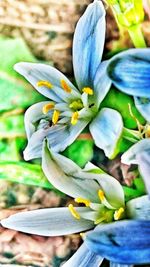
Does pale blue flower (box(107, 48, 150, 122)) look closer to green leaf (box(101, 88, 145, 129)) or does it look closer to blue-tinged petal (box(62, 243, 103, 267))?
green leaf (box(101, 88, 145, 129))

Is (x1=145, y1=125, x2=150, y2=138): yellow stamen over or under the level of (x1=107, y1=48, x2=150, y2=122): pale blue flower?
under

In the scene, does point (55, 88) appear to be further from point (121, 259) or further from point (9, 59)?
point (121, 259)

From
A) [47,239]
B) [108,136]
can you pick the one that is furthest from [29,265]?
[108,136]

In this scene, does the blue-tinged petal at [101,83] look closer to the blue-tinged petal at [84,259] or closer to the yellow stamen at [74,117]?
the yellow stamen at [74,117]

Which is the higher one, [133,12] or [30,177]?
[133,12]

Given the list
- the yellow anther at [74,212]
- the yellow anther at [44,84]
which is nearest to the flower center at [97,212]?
the yellow anther at [74,212]

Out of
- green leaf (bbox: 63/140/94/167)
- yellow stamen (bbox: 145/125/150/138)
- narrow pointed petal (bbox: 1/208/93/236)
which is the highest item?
yellow stamen (bbox: 145/125/150/138)

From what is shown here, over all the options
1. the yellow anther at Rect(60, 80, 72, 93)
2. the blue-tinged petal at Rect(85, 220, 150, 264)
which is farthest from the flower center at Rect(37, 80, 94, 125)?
the blue-tinged petal at Rect(85, 220, 150, 264)
